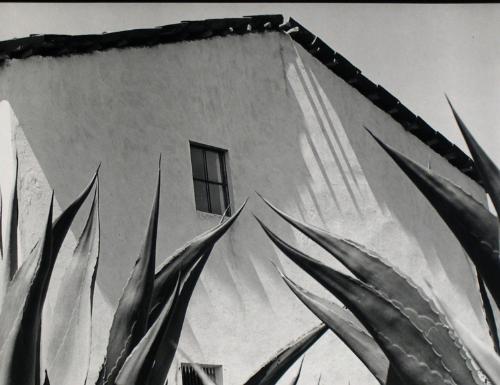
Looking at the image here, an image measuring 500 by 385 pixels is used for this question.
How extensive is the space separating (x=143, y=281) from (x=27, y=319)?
1.61ft

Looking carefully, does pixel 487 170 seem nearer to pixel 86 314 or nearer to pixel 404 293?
pixel 404 293

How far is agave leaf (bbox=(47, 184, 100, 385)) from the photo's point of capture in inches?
163

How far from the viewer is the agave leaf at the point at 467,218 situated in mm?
3092

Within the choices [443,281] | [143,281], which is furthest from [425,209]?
[143,281]

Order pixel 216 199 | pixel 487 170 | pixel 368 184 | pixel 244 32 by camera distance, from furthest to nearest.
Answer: pixel 368 184 < pixel 244 32 < pixel 216 199 < pixel 487 170

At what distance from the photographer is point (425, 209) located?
12.2 m

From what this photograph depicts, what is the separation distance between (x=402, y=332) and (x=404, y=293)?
0.42 ft

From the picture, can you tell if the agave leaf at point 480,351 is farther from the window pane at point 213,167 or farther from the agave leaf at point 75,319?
the window pane at point 213,167

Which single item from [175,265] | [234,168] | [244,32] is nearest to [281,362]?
[175,265]

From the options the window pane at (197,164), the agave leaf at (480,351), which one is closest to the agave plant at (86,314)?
the agave leaf at (480,351)

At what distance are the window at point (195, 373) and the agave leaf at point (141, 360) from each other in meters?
4.74

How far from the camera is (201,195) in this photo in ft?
31.4

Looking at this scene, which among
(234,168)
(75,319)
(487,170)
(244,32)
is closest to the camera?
(487,170)

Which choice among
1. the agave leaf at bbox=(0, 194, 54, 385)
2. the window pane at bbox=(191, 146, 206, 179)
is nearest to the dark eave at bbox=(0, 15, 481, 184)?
the window pane at bbox=(191, 146, 206, 179)
